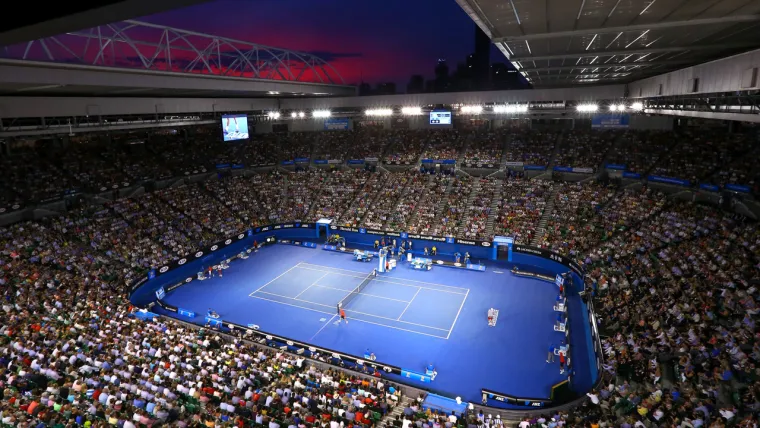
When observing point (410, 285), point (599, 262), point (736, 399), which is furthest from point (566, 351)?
point (410, 285)

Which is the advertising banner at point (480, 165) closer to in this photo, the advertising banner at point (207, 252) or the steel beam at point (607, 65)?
the advertising banner at point (207, 252)

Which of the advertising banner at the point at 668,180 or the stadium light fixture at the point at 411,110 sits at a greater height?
the stadium light fixture at the point at 411,110

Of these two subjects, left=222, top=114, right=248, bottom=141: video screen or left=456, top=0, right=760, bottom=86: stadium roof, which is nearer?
left=456, top=0, right=760, bottom=86: stadium roof

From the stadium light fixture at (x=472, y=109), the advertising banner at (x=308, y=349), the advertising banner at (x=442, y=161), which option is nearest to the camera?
the advertising banner at (x=308, y=349)

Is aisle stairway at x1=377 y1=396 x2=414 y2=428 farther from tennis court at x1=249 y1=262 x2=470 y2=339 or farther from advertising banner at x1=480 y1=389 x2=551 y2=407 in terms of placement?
tennis court at x1=249 y1=262 x2=470 y2=339

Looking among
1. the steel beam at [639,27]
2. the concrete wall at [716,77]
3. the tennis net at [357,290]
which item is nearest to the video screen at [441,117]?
the tennis net at [357,290]

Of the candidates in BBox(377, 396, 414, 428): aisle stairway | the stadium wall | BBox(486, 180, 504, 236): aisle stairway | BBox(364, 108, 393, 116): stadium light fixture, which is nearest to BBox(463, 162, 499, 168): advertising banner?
BBox(486, 180, 504, 236): aisle stairway

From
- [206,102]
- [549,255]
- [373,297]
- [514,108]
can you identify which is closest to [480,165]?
[514,108]
